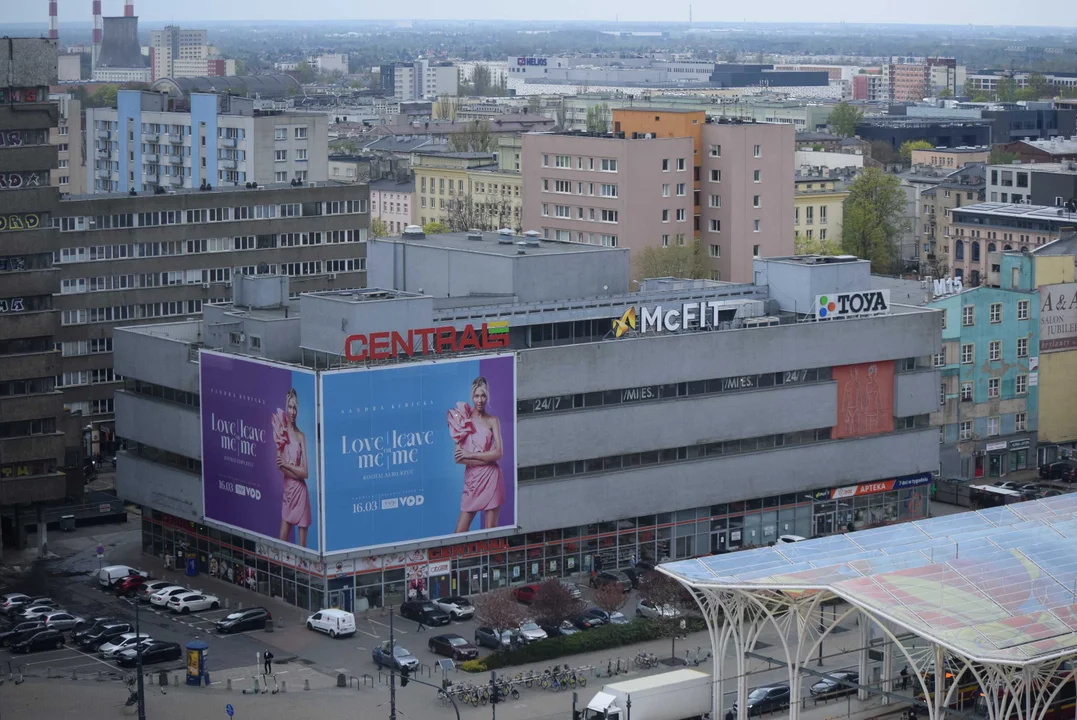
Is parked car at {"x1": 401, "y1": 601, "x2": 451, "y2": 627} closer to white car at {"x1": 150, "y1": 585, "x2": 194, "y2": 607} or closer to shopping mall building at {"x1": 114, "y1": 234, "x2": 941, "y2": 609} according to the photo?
shopping mall building at {"x1": 114, "y1": 234, "x2": 941, "y2": 609}

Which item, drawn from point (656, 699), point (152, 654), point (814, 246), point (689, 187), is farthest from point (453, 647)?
point (814, 246)

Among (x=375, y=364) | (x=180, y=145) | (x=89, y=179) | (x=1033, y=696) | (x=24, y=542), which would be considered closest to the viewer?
(x=1033, y=696)

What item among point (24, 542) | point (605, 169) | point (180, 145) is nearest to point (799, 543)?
point (24, 542)

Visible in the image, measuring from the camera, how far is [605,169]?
147375 mm

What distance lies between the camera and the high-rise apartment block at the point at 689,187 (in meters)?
146

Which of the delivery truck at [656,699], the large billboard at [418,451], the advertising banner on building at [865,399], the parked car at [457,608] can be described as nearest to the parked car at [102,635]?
the large billboard at [418,451]

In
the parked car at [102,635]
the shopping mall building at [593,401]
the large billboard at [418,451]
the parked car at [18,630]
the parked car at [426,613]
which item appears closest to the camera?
the parked car at [102,635]

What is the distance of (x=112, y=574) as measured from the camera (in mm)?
89875

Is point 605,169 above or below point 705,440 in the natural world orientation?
above

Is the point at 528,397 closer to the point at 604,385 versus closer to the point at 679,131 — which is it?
the point at 604,385

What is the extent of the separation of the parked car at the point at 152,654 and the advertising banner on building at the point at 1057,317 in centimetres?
5880

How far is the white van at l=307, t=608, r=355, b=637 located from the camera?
81750 mm

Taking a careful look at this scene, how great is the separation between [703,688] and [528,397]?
20.5m

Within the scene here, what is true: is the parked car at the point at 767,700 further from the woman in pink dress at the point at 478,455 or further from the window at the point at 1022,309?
the window at the point at 1022,309
